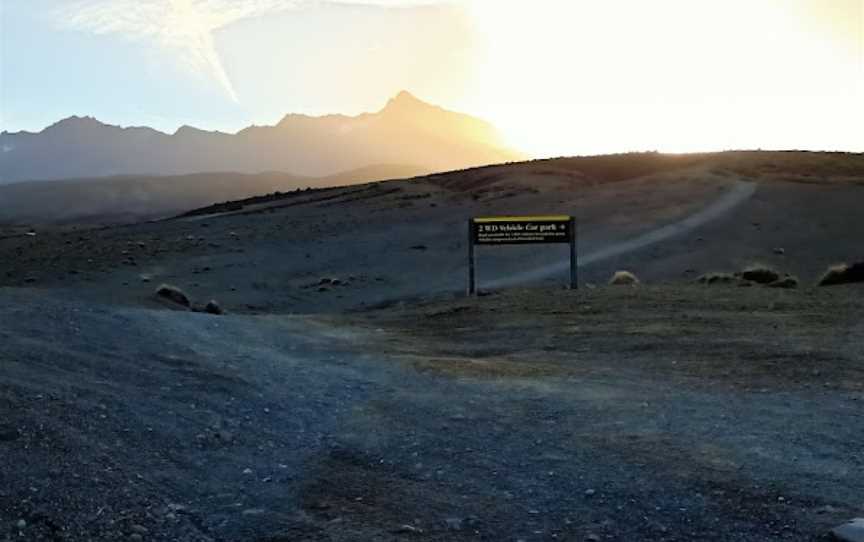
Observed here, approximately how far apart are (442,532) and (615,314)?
10.8 metres

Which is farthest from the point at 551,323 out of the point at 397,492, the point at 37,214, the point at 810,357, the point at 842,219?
the point at 37,214

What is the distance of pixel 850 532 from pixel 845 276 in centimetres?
1720

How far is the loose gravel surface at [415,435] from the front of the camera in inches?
226

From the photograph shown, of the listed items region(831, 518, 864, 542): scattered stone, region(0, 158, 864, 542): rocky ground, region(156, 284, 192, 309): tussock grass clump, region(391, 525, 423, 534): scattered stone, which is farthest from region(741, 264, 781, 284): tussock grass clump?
region(391, 525, 423, 534): scattered stone

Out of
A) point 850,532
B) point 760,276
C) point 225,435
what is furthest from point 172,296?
point 850,532

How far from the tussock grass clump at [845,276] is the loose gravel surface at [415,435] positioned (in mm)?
8529

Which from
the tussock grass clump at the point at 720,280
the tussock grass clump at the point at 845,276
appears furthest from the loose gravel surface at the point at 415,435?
the tussock grass clump at the point at 720,280

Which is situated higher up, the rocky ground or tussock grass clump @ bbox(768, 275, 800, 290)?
the rocky ground

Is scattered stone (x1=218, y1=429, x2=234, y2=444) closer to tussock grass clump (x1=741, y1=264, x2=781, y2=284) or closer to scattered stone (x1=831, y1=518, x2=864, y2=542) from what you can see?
scattered stone (x1=831, y1=518, x2=864, y2=542)

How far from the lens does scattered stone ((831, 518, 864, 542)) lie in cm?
536

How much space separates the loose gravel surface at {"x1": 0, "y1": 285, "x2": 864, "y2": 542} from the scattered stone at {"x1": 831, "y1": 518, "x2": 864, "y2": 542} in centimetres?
11

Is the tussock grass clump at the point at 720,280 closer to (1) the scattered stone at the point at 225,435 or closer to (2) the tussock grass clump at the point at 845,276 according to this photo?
(2) the tussock grass clump at the point at 845,276

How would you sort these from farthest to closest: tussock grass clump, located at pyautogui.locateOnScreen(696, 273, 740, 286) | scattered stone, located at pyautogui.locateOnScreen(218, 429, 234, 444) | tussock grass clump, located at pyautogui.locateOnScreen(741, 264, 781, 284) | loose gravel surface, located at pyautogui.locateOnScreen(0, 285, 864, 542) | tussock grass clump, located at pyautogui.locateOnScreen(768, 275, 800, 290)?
tussock grass clump, located at pyautogui.locateOnScreen(741, 264, 781, 284) → tussock grass clump, located at pyautogui.locateOnScreen(696, 273, 740, 286) → tussock grass clump, located at pyautogui.locateOnScreen(768, 275, 800, 290) → scattered stone, located at pyautogui.locateOnScreen(218, 429, 234, 444) → loose gravel surface, located at pyautogui.locateOnScreen(0, 285, 864, 542)

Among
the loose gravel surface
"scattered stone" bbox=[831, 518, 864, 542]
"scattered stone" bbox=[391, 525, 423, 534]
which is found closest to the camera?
"scattered stone" bbox=[831, 518, 864, 542]
